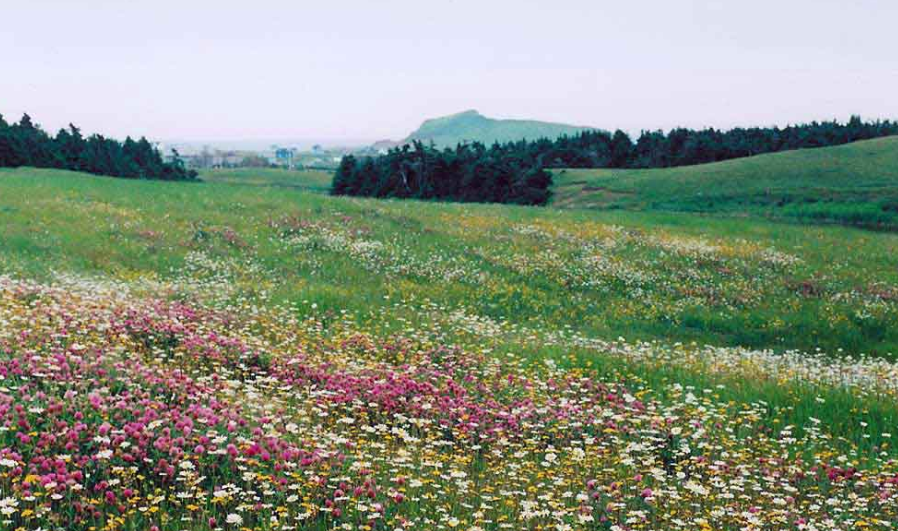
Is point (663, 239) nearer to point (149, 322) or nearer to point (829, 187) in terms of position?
point (149, 322)

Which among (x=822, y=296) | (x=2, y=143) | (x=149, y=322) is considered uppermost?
(x=2, y=143)

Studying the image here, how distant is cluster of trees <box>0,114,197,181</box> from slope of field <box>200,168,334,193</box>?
22.5 m

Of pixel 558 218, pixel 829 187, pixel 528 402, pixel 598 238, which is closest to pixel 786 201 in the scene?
pixel 829 187

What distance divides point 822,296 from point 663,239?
11.3m

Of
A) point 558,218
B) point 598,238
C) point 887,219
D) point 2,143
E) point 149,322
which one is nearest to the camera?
point 149,322

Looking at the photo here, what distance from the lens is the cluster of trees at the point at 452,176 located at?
88062 millimetres

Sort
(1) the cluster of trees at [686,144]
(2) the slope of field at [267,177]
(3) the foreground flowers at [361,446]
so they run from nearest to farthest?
(3) the foreground flowers at [361,446], (1) the cluster of trees at [686,144], (2) the slope of field at [267,177]

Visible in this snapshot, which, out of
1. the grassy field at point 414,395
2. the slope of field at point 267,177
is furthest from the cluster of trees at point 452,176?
the grassy field at point 414,395

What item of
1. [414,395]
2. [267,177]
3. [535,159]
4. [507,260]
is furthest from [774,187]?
[267,177]

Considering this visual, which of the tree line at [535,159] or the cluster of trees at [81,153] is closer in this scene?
the cluster of trees at [81,153]

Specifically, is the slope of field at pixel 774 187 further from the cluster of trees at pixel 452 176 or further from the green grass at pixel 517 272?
the green grass at pixel 517 272

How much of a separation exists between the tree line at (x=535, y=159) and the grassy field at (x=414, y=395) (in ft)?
191

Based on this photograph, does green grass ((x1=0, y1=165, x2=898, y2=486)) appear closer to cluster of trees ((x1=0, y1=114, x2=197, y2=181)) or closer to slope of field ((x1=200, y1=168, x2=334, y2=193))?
cluster of trees ((x1=0, y1=114, x2=197, y2=181))

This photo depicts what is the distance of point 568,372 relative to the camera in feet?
48.2
